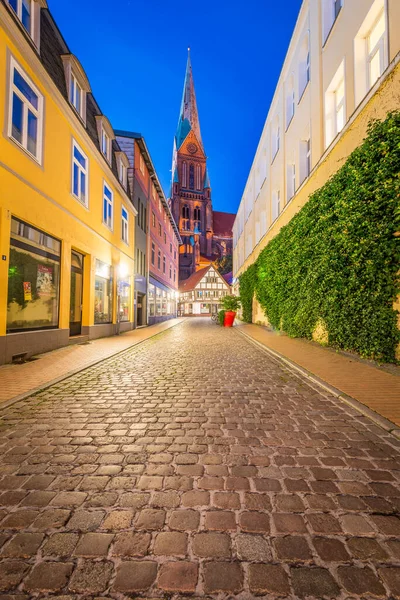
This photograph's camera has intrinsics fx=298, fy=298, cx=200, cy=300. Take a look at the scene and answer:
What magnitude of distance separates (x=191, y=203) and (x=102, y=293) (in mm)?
66169

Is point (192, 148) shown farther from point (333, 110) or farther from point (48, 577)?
point (48, 577)

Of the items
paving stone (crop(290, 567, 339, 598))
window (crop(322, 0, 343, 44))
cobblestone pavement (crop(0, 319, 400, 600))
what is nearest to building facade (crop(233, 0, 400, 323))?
window (crop(322, 0, 343, 44))

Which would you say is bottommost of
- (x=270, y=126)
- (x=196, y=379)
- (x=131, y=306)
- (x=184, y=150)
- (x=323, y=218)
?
(x=196, y=379)

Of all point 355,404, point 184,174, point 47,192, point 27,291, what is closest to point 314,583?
point 355,404

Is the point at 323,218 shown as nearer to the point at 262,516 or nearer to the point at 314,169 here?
the point at 314,169

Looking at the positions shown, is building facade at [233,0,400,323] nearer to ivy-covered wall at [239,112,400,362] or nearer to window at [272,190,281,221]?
window at [272,190,281,221]

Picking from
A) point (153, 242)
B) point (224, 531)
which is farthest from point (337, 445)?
point (153, 242)

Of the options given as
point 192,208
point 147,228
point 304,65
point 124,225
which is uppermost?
point 192,208

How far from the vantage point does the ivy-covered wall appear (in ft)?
19.4

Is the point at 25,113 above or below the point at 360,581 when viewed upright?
above

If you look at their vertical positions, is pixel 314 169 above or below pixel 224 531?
above

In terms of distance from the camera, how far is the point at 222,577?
144cm

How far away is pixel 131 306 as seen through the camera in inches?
689

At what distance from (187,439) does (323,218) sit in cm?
776
